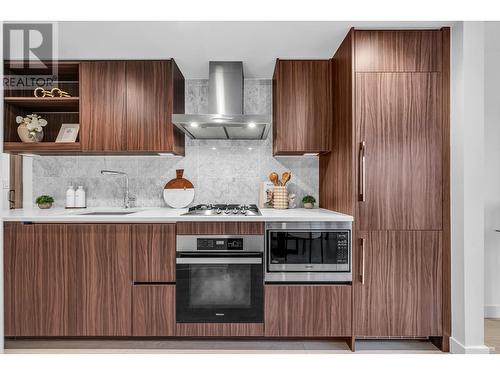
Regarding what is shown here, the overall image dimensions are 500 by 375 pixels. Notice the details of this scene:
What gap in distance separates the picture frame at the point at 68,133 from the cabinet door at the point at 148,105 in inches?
21.5

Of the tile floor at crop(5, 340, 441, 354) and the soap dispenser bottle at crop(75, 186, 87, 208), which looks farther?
the soap dispenser bottle at crop(75, 186, 87, 208)

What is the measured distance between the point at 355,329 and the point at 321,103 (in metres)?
1.65

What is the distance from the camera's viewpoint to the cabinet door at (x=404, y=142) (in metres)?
2.13

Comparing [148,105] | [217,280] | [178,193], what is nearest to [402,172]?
[217,280]

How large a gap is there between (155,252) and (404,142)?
1.79 meters

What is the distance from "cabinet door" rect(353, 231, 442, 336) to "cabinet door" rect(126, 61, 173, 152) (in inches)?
66.6

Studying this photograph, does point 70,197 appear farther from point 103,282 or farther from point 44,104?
point 103,282

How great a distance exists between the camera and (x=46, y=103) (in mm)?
2639

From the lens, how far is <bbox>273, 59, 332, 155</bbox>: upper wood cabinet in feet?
8.44

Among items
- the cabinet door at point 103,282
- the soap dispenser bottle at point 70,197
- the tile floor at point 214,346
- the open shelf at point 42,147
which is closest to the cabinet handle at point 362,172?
the tile floor at point 214,346

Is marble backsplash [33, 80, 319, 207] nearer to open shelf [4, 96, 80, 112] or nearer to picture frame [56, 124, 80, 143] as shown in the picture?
picture frame [56, 124, 80, 143]

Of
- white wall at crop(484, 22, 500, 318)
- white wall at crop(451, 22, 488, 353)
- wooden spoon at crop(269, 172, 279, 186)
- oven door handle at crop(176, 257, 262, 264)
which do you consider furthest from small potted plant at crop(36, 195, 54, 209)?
white wall at crop(484, 22, 500, 318)

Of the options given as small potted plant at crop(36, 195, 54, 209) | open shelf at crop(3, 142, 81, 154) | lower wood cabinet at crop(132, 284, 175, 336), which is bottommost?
lower wood cabinet at crop(132, 284, 175, 336)

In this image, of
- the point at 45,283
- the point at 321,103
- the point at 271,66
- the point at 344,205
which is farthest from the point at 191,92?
the point at 45,283
